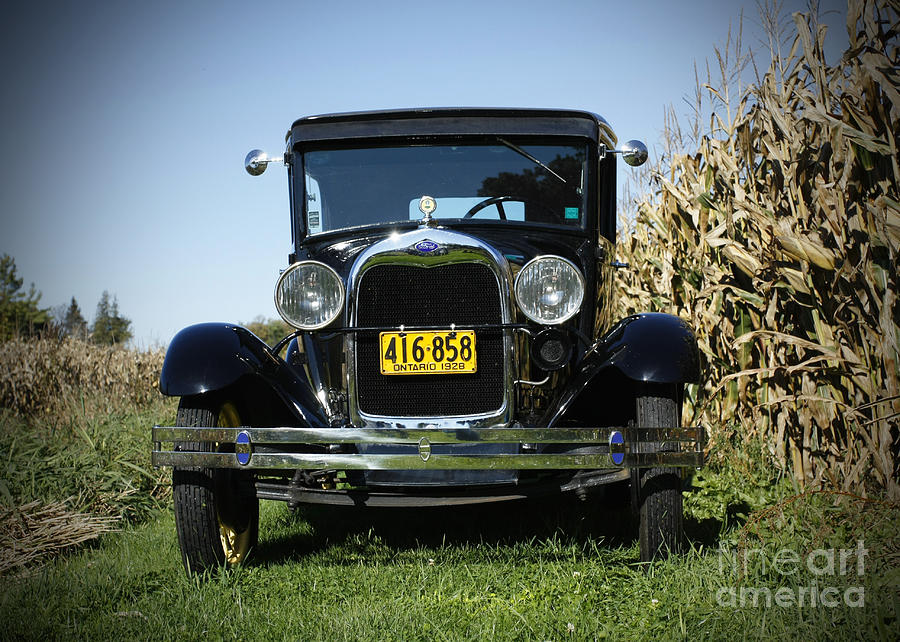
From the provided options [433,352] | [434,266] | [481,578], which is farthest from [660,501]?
[434,266]

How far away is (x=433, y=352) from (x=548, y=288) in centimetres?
61

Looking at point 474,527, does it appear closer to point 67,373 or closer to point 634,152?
point 634,152

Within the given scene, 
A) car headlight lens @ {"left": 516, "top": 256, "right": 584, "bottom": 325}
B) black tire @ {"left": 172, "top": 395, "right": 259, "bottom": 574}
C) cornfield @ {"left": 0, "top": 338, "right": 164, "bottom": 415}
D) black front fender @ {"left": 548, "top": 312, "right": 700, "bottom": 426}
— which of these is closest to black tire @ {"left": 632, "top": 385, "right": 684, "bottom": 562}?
black front fender @ {"left": 548, "top": 312, "right": 700, "bottom": 426}

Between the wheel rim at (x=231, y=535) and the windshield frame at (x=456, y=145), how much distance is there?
1094mm

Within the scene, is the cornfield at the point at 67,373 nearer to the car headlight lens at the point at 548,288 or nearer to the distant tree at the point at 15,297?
the car headlight lens at the point at 548,288

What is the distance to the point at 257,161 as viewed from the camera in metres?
4.08

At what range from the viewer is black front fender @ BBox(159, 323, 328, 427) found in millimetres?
3078

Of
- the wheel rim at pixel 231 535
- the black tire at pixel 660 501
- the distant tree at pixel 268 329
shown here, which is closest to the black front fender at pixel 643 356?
the black tire at pixel 660 501

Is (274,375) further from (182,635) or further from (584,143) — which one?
(584,143)

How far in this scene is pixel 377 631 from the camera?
2477 mm

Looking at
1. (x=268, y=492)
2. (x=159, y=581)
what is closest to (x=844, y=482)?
(x=268, y=492)

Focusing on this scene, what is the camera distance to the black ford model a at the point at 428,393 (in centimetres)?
286

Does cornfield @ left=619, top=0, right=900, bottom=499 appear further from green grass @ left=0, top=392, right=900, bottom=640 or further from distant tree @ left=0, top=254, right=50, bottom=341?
distant tree @ left=0, top=254, right=50, bottom=341

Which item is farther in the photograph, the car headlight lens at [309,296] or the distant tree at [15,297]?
the distant tree at [15,297]
